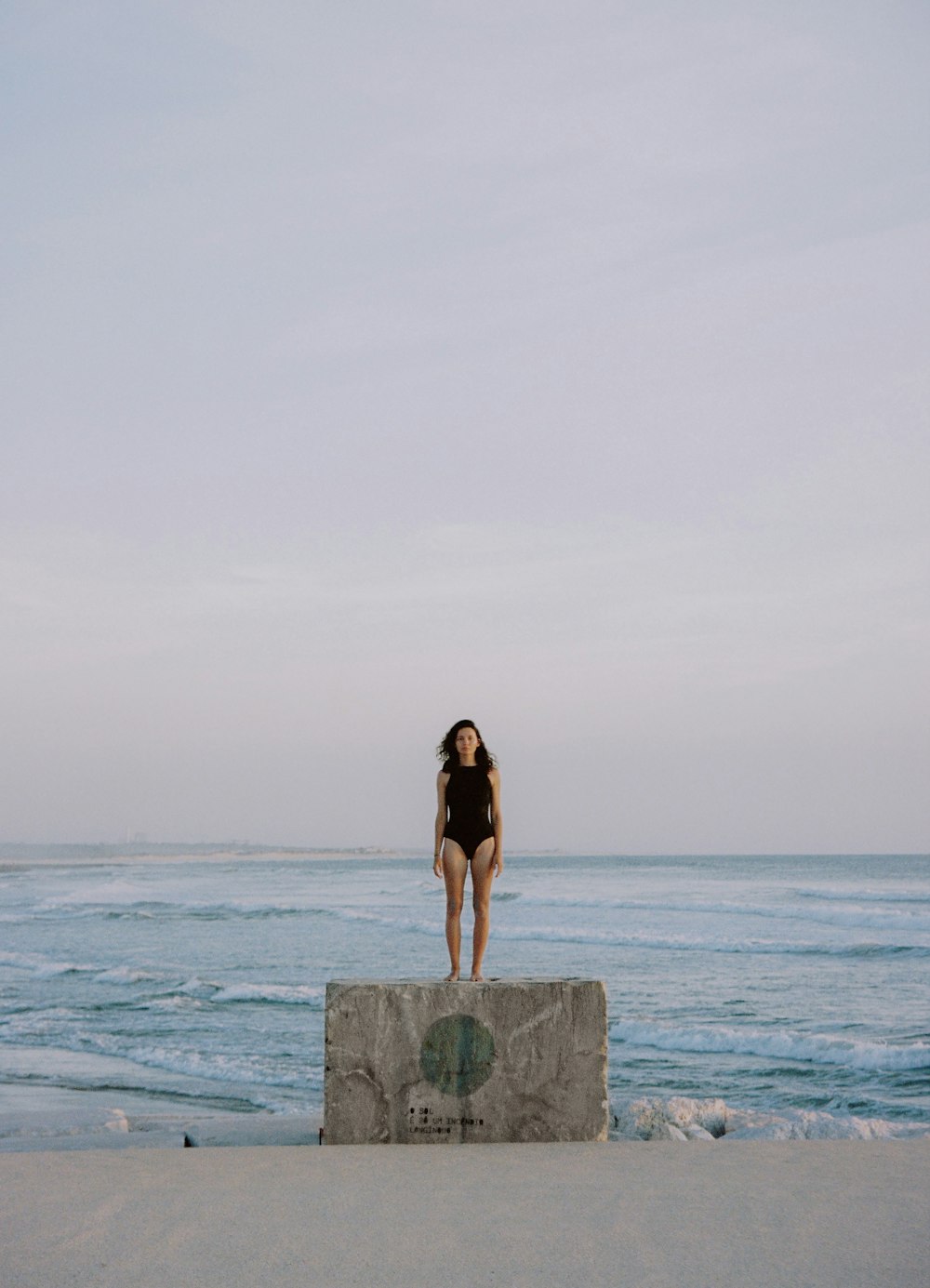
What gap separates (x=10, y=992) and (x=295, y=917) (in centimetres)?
1630

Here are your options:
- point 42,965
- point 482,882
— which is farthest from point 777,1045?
point 42,965

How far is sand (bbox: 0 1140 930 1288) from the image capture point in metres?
3.82

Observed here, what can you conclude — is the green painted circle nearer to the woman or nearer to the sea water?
the sea water

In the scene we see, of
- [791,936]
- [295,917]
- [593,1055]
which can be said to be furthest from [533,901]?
[593,1055]

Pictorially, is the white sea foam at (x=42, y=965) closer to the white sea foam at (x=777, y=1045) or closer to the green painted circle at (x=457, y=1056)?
the white sea foam at (x=777, y=1045)

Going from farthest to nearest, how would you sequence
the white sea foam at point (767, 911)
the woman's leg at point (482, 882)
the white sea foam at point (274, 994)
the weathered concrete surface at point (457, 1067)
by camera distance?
the white sea foam at point (767, 911) < the white sea foam at point (274, 994) < the woman's leg at point (482, 882) < the weathered concrete surface at point (457, 1067)

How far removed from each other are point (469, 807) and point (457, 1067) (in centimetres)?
144

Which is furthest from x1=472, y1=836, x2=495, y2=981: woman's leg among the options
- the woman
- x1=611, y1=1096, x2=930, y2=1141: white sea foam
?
x1=611, y1=1096, x2=930, y2=1141: white sea foam

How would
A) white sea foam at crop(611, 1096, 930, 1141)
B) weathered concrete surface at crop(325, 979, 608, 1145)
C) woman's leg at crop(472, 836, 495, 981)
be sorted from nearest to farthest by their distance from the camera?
weathered concrete surface at crop(325, 979, 608, 1145) < woman's leg at crop(472, 836, 495, 981) < white sea foam at crop(611, 1096, 930, 1141)

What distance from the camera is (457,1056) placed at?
19.0 feet

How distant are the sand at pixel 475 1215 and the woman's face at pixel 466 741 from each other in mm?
2088

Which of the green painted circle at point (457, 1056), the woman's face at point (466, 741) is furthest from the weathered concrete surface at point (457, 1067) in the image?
the woman's face at point (466, 741)

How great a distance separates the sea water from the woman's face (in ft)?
4.61

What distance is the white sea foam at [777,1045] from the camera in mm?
11977
